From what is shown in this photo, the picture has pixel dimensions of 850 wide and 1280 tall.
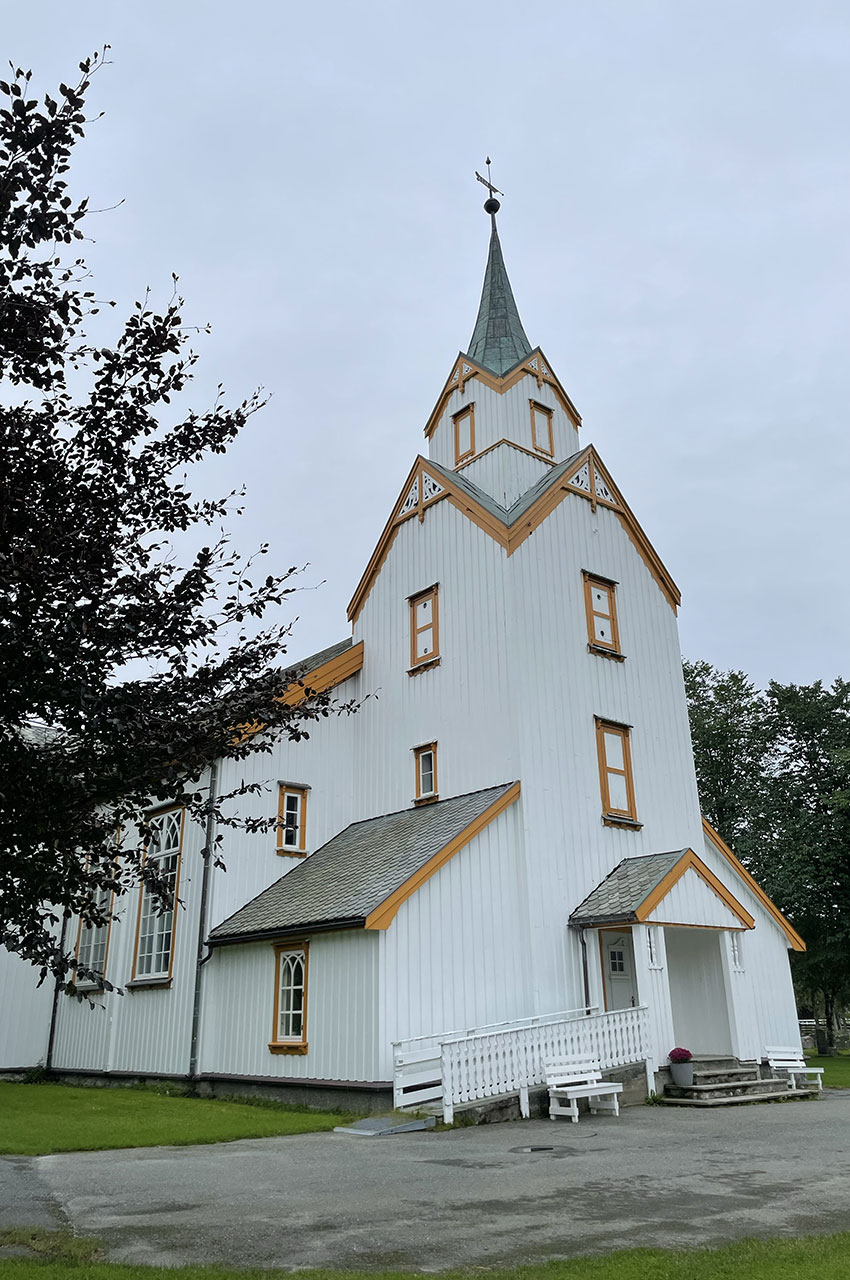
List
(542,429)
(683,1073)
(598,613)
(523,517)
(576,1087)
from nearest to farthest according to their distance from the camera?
(576,1087)
(683,1073)
(523,517)
(598,613)
(542,429)

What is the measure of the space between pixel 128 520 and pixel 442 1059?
33.0ft

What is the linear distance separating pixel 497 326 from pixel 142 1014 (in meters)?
18.4

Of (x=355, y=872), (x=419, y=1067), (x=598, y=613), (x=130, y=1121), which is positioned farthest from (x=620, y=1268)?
(x=598, y=613)

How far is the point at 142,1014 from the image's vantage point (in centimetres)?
2062

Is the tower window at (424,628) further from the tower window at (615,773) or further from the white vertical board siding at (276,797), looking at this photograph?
the tower window at (615,773)

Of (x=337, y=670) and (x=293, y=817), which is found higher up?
(x=337, y=670)

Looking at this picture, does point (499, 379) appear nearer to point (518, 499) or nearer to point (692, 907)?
point (518, 499)

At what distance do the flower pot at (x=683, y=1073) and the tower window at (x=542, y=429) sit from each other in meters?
13.7

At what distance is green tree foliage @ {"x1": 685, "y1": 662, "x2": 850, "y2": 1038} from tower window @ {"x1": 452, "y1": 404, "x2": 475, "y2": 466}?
20752mm

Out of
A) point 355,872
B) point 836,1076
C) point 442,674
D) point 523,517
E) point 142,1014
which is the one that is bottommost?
point 836,1076

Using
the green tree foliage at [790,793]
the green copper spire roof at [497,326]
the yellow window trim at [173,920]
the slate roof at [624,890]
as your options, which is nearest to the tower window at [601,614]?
the slate roof at [624,890]

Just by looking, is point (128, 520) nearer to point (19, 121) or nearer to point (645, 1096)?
point (19, 121)

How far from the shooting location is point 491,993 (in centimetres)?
1705

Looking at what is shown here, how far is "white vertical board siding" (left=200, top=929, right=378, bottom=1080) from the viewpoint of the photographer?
614 inches
